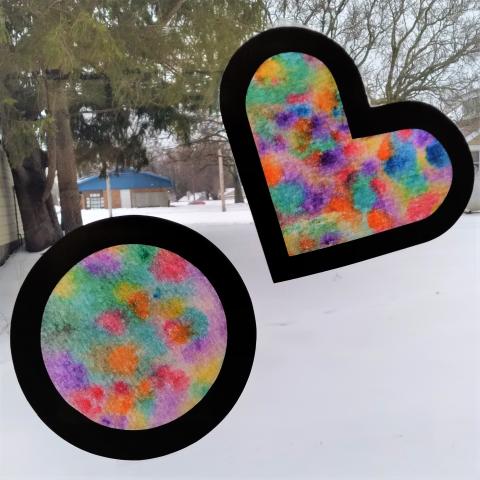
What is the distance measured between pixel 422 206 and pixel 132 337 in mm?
953

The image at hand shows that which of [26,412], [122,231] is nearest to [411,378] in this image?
[122,231]

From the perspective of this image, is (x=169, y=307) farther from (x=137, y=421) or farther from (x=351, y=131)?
(x=351, y=131)

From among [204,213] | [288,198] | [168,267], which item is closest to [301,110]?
[288,198]

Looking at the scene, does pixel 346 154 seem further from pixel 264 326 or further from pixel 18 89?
pixel 18 89

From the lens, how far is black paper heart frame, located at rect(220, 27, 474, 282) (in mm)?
1249

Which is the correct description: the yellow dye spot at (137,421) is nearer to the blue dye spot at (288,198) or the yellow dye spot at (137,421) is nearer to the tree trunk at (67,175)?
the blue dye spot at (288,198)

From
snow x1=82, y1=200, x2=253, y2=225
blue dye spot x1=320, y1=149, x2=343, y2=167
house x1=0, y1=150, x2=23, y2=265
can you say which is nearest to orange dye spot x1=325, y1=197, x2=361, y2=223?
blue dye spot x1=320, y1=149, x2=343, y2=167

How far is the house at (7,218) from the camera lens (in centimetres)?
519

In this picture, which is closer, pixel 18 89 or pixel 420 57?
pixel 18 89

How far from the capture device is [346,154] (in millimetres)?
1307

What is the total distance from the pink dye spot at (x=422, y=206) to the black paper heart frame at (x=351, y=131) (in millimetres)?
16

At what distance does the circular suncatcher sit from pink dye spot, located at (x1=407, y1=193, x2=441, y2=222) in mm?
557

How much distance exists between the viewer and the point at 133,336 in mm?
1313

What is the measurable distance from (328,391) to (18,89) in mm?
3015
